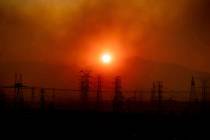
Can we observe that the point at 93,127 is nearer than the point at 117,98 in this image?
Yes

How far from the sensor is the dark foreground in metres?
57.3

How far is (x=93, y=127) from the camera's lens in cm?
6044

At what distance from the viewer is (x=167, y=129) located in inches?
2479

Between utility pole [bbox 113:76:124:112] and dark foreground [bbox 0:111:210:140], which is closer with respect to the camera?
dark foreground [bbox 0:111:210:140]

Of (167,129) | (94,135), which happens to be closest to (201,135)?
(167,129)

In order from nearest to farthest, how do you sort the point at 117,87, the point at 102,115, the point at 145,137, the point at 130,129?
the point at 145,137 < the point at 130,129 < the point at 102,115 < the point at 117,87

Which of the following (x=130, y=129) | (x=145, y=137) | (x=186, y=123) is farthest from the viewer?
(x=186, y=123)

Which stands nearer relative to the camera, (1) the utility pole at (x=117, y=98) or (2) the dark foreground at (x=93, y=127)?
(2) the dark foreground at (x=93, y=127)

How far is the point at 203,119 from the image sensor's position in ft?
250

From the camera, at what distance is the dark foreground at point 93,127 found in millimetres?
57281

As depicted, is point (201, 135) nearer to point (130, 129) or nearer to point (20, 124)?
point (130, 129)

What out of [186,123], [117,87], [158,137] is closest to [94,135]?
[158,137]

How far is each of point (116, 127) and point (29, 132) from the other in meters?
14.4

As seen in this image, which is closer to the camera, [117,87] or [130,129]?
[130,129]
